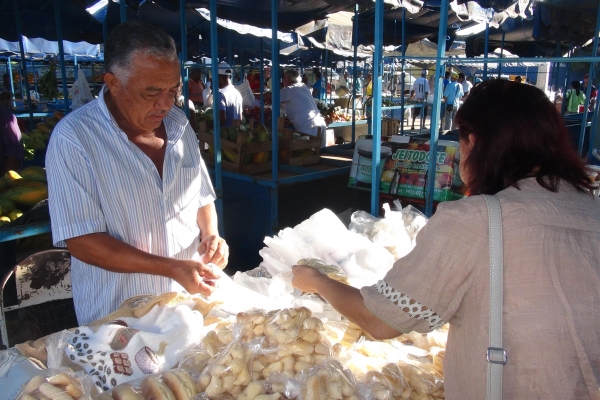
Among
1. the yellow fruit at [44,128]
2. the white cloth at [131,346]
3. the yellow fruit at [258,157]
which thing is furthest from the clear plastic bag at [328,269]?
the yellow fruit at [44,128]

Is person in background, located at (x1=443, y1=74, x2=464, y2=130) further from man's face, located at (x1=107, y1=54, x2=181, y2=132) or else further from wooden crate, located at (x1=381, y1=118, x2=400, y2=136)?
man's face, located at (x1=107, y1=54, x2=181, y2=132)

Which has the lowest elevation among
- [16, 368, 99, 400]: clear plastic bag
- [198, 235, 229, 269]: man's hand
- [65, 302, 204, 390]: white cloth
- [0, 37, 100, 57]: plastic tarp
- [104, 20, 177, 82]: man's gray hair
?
[65, 302, 204, 390]: white cloth

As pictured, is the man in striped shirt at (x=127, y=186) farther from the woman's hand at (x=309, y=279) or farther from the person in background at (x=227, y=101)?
the person in background at (x=227, y=101)

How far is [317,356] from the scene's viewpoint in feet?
4.34

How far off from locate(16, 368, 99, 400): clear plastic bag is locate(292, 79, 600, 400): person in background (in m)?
0.72

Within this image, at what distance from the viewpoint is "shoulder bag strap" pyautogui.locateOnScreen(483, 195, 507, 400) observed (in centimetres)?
109

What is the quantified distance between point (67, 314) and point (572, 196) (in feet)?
8.08

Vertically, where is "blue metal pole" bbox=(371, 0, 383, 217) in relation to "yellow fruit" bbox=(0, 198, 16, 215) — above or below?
above

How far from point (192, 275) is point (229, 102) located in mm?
6913

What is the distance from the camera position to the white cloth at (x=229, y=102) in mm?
8062

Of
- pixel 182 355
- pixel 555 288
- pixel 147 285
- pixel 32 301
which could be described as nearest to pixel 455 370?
pixel 555 288

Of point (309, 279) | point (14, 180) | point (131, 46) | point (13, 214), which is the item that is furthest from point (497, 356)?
point (14, 180)

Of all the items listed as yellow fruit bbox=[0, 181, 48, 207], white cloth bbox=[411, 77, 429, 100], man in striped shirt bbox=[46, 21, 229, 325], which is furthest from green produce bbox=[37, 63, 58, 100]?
white cloth bbox=[411, 77, 429, 100]

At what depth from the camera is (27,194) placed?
10.4 feet
